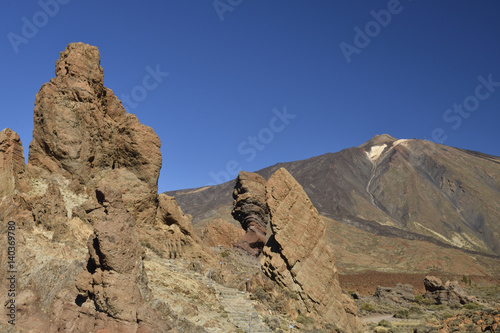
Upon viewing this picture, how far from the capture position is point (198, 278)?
17.2 m

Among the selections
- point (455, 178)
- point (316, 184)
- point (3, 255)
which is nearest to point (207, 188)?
point (316, 184)

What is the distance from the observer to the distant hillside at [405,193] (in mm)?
114812

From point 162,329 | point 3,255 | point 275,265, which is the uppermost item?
point 275,265

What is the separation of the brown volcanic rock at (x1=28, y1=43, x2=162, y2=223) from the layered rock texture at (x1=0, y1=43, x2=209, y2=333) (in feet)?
0.16

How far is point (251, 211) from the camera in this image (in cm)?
3269

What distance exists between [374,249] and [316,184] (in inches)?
2476

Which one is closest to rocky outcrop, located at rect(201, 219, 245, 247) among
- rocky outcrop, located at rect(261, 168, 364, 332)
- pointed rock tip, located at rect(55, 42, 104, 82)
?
rocky outcrop, located at rect(261, 168, 364, 332)

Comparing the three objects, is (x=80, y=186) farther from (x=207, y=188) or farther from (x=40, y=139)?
(x=207, y=188)

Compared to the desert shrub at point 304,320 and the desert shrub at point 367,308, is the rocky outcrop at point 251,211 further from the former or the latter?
the desert shrub at point 304,320

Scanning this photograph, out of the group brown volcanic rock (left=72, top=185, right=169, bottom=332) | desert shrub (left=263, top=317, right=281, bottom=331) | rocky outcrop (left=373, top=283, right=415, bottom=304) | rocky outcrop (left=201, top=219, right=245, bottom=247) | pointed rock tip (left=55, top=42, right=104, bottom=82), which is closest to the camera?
brown volcanic rock (left=72, top=185, right=169, bottom=332)

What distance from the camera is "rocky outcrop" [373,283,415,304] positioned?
129ft

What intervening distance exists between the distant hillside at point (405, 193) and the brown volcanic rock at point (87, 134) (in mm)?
79088

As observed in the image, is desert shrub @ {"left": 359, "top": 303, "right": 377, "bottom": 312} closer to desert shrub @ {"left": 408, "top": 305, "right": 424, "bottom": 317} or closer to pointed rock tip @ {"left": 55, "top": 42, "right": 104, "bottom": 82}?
desert shrub @ {"left": 408, "top": 305, "right": 424, "bottom": 317}

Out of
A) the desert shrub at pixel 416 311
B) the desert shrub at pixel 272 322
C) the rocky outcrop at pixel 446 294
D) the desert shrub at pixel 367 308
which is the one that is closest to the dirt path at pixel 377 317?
the desert shrub at pixel 367 308
